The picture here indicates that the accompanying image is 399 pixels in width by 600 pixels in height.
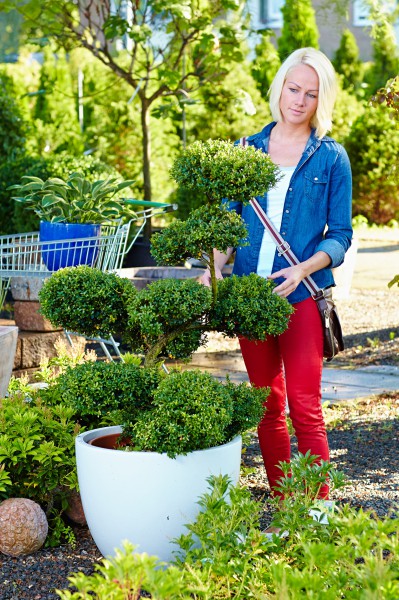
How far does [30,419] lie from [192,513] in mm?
909

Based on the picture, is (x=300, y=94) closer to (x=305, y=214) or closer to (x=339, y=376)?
(x=305, y=214)

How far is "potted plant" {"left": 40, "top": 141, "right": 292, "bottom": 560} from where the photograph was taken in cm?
307

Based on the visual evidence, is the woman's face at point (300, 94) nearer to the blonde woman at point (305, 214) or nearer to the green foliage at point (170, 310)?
the blonde woman at point (305, 214)

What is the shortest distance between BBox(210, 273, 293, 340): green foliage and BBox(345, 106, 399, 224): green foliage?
44.2 ft

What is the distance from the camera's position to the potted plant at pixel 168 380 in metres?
3.07

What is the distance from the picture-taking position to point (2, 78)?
43.2 ft

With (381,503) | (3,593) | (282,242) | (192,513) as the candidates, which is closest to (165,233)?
(282,242)

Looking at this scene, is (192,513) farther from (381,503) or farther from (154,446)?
(381,503)

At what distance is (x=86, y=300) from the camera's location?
339 cm

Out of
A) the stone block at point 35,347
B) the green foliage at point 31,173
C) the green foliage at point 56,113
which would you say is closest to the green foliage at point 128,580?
the stone block at point 35,347

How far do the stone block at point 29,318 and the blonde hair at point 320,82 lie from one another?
2.89m

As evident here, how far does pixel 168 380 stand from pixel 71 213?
2.24m

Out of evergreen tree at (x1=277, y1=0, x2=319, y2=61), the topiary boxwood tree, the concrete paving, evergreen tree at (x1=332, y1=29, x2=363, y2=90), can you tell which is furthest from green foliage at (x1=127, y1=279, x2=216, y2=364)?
evergreen tree at (x1=332, y1=29, x2=363, y2=90)

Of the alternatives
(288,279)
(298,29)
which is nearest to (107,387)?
(288,279)
